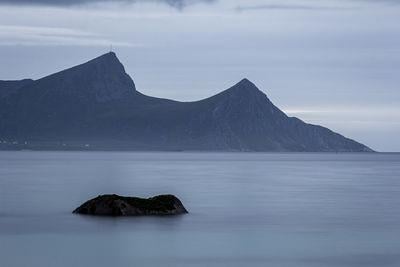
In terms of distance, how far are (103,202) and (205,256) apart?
1597cm

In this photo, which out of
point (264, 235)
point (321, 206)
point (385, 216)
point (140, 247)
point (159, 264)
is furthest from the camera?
point (321, 206)

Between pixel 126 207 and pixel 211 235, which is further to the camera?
pixel 126 207

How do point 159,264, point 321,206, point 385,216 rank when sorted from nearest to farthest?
point 159,264 < point 385,216 < point 321,206

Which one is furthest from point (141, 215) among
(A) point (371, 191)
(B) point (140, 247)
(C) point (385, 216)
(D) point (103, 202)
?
(A) point (371, 191)

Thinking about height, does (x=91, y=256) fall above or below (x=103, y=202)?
below

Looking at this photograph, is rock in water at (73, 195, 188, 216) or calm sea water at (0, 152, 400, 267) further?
rock in water at (73, 195, 188, 216)

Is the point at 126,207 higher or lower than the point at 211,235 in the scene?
higher

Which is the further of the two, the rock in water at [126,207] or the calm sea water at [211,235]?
the rock in water at [126,207]

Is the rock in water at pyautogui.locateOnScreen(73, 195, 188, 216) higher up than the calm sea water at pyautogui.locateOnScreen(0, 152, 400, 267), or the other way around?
the rock in water at pyautogui.locateOnScreen(73, 195, 188, 216)

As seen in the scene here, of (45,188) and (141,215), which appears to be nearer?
(141,215)

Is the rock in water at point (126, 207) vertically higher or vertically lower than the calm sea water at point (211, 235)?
higher

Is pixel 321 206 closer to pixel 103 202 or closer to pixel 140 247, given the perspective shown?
pixel 103 202

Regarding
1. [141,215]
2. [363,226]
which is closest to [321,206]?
[363,226]

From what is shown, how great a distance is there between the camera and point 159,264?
129 feet
